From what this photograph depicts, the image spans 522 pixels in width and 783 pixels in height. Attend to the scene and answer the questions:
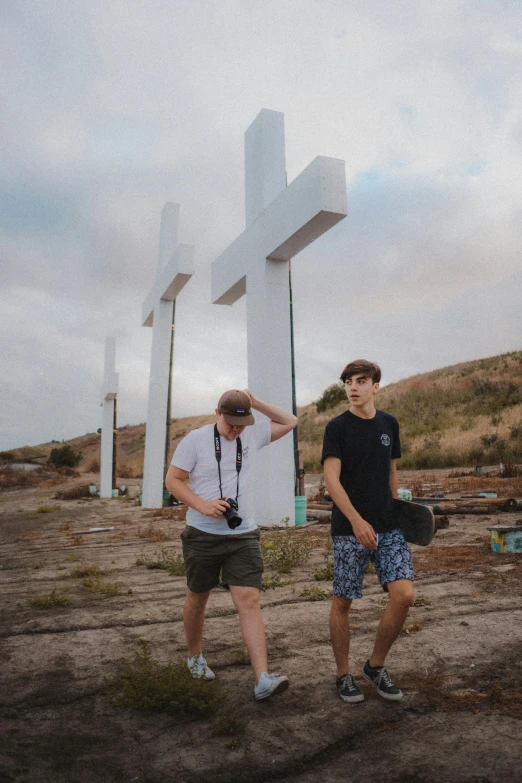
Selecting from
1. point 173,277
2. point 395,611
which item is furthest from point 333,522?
point 173,277

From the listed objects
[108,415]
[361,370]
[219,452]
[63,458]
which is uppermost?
[63,458]

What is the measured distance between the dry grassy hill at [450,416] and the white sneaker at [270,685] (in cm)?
1987

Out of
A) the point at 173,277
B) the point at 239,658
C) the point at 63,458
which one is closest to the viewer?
the point at 239,658

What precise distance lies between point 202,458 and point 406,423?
31108 mm

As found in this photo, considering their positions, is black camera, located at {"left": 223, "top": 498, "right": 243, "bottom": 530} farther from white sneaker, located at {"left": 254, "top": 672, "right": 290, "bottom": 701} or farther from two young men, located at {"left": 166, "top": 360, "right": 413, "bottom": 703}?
white sneaker, located at {"left": 254, "top": 672, "right": 290, "bottom": 701}

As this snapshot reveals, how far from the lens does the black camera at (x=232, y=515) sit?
3.15 meters

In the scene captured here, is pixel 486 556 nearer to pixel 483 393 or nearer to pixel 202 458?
pixel 202 458

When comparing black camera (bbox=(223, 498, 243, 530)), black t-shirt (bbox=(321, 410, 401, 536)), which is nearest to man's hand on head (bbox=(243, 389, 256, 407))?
black t-shirt (bbox=(321, 410, 401, 536))

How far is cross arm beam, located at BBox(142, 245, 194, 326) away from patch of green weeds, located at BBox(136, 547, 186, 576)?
7.92m

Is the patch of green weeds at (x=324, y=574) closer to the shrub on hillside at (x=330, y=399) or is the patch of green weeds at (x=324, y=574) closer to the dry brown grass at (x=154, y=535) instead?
the dry brown grass at (x=154, y=535)

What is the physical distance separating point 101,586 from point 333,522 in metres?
3.23

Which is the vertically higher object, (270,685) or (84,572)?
(84,572)

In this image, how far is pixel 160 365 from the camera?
15414 mm

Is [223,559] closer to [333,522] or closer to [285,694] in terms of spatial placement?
[333,522]
